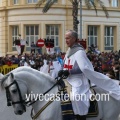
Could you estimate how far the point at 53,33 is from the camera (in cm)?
3966

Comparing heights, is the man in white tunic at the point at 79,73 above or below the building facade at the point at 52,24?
below

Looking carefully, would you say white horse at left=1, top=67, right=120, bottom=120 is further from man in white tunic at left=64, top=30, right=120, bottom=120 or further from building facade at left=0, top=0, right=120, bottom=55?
building facade at left=0, top=0, right=120, bottom=55

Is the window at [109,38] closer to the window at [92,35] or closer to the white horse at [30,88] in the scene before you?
the window at [92,35]

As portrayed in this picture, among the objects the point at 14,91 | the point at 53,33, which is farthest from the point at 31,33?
the point at 14,91

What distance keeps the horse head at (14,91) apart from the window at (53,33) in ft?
109

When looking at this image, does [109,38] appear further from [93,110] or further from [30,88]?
[30,88]

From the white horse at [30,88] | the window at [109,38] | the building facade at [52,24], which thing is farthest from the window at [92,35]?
the white horse at [30,88]

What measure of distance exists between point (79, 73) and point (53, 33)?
33.3 m

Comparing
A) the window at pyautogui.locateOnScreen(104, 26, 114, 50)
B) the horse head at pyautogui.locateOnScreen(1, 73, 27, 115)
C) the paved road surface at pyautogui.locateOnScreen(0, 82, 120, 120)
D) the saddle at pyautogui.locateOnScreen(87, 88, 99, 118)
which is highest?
the window at pyautogui.locateOnScreen(104, 26, 114, 50)

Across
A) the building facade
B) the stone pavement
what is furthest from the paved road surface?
the building facade

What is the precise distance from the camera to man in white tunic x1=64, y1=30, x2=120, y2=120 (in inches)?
250

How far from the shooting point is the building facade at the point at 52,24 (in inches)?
1522

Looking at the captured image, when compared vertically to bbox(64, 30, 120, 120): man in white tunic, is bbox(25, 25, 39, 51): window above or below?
above

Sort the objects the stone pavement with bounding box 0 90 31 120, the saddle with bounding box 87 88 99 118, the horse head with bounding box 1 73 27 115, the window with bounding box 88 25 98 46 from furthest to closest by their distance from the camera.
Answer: the window with bounding box 88 25 98 46
the stone pavement with bounding box 0 90 31 120
the saddle with bounding box 87 88 99 118
the horse head with bounding box 1 73 27 115
